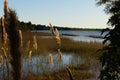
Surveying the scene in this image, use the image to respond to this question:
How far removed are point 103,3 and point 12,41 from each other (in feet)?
16.0

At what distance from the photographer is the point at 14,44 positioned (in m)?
2.05

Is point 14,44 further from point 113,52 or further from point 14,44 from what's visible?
point 113,52

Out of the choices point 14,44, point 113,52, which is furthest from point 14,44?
point 113,52

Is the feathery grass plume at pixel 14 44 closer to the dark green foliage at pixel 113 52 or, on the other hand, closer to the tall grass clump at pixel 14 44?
the tall grass clump at pixel 14 44

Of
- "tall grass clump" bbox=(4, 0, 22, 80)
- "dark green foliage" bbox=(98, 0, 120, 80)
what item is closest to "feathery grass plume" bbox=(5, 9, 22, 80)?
"tall grass clump" bbox=(4, 0, 22, 80)

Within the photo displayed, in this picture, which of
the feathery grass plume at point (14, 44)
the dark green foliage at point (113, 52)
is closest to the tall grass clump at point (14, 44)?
the feathery grass plume at point (14, 44)

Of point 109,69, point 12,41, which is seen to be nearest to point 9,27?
point 12,41

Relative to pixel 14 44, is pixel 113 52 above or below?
below

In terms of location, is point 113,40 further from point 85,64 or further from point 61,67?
point 85,64

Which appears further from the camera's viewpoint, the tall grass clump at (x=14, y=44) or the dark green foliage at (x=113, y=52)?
the dark green foliage at (x=113, y=52)

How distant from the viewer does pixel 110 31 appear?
5980mm

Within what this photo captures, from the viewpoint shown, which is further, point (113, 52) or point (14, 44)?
point (113, 52)

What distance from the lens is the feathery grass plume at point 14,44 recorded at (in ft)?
6.66

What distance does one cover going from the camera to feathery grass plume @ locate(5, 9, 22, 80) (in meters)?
2.03
